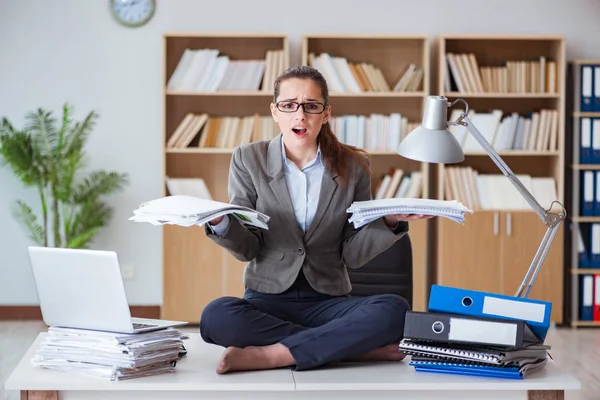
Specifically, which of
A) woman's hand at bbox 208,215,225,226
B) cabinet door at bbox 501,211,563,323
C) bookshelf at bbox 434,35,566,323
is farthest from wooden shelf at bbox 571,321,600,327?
woman's hand at bbox 208,215,225,226

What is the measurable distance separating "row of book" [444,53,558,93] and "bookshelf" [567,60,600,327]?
0.17 m

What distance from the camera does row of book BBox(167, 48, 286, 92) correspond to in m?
5.41

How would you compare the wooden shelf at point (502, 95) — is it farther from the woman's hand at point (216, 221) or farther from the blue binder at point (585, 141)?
the woman's hand at point (216, 221)

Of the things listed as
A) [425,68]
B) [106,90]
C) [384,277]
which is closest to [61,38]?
[106,90]

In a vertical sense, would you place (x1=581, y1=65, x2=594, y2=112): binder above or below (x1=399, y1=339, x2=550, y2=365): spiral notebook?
above

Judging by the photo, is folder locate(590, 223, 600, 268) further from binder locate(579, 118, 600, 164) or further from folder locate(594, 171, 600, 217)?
binder locate(579, 118, 600, 164)

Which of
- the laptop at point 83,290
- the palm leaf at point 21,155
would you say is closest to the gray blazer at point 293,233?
the laptop at point 83,290

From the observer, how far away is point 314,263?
2.80m

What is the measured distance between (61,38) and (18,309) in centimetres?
167

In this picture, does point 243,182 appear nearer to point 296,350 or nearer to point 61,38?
point 296,350

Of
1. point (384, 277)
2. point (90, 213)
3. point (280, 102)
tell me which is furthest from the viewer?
point (90, 213)

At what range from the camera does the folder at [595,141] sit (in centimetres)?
551

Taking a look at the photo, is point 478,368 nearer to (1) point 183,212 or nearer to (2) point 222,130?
(1) point 183,212

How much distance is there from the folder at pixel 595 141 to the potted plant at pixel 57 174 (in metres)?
2.81
